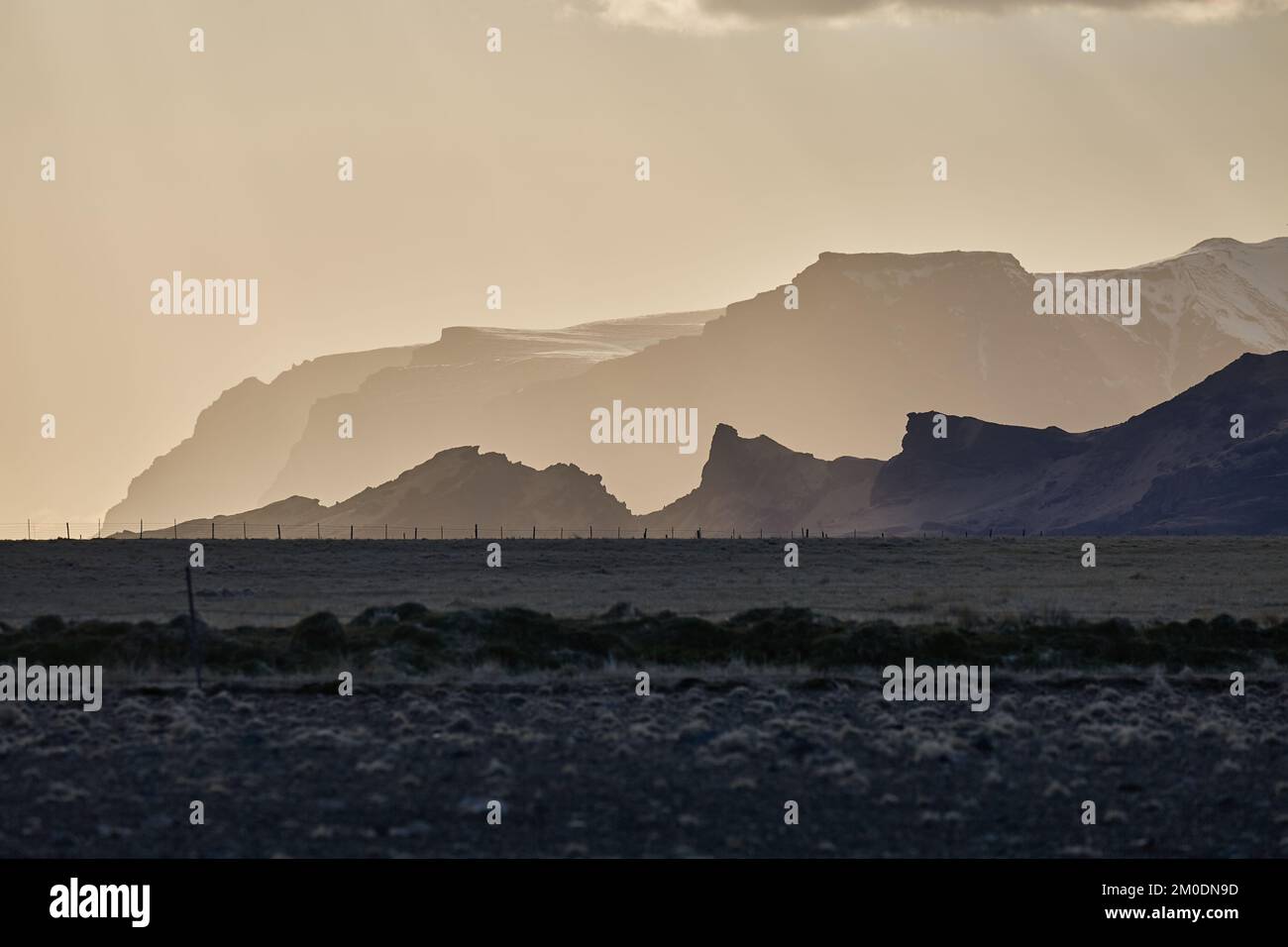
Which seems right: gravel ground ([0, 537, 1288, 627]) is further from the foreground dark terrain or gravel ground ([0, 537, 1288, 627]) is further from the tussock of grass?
the tussock of grass

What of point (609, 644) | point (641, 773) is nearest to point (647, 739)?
point (641, 773)

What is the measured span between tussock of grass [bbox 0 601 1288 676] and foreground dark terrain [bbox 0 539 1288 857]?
4.3 inches

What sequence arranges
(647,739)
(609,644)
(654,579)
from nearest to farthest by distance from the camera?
(647,739)
(609,644)
(654,579)

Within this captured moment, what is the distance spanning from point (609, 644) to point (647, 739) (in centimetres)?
1399

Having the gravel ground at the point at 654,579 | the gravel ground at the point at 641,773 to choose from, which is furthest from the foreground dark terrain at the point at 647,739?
the gravel ground at the point at 654,579

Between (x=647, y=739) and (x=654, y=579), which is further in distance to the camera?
(x=654, y=579)

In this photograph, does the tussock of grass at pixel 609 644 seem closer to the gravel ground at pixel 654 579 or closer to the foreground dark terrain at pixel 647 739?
the foreground dark terrain at pixel 647 739

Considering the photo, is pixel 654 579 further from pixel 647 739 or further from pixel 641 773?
pixel 641 773

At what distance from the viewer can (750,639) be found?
1620 inches

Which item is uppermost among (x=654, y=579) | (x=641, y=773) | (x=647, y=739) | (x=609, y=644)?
(x=654, y=579)

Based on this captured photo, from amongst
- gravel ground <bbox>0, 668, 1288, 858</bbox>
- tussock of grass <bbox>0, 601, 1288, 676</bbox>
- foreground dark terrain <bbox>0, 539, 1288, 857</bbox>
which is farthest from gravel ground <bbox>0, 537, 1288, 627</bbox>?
gravel ground <bbox>0, 668, 1288, 858</bbox>

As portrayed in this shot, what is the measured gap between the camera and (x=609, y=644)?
40.6 metres
